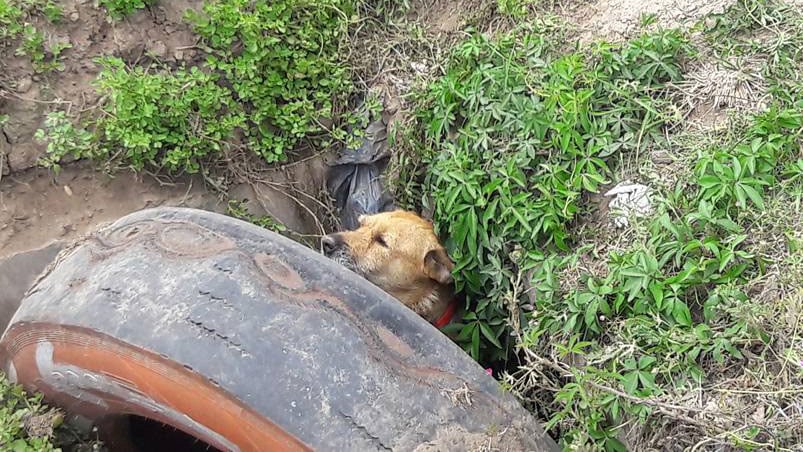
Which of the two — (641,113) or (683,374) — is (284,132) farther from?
(683,374)

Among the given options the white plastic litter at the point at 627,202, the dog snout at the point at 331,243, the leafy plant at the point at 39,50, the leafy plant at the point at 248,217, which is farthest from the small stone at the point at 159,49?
the white plastic litter at the point at 627,202

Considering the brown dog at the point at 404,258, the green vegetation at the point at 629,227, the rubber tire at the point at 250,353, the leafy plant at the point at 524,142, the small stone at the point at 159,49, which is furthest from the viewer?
the small stone at the point at 159,49

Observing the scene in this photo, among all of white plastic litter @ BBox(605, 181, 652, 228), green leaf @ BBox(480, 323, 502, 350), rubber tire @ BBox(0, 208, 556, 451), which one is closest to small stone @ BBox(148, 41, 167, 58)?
rubber tire @ BBox(0, 208, 556, 451)

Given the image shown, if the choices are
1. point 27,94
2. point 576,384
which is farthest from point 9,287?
point 576,384

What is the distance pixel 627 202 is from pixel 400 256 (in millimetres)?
1623

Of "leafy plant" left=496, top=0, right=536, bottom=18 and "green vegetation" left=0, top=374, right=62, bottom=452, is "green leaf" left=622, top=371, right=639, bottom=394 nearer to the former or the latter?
"green vegetation" left=0, top=374, right=62, bottom=452

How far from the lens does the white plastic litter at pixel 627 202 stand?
321 cm

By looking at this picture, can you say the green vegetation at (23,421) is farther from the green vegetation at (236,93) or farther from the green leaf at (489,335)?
the green leaf at (489,335)

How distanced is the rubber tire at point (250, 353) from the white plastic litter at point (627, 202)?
3.82ft

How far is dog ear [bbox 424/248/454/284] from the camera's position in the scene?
4.27 meters

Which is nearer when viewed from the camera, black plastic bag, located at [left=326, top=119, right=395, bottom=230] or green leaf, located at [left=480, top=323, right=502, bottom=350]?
green leaf, located at [left=480, top=323, right=502, bottom=350]

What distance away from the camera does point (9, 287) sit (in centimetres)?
398

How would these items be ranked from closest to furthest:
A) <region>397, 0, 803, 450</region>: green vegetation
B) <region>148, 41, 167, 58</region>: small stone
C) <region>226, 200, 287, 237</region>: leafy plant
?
1. <region>397, 0, 803, 450</region>: green vegetation
2. <region>148, 41, 167, 58</region>: small stone
3. <region>226, 200, 287, 237</region>: leafy plant

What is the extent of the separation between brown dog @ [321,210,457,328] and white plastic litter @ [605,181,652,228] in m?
1.23
